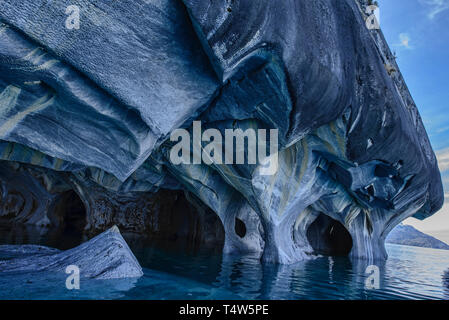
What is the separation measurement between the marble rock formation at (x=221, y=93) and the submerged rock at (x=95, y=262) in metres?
2.14

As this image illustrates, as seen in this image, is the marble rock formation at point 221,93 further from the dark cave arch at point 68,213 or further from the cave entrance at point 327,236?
the dark cave arch at point 68,213

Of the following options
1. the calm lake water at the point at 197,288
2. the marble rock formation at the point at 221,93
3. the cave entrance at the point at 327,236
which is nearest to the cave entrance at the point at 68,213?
the marble rock formation at the point at 221,93

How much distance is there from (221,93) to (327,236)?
17.2 meters

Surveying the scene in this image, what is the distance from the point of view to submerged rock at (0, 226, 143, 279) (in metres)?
4.72

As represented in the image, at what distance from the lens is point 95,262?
4.90 metres

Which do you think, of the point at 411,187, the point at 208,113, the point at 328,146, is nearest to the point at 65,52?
the point at 208,113

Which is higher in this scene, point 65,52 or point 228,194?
point 65,52

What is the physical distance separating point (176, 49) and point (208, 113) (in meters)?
2.76

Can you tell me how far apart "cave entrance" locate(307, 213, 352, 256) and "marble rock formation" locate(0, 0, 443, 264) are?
7.65m

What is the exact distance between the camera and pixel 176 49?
512 centimetres

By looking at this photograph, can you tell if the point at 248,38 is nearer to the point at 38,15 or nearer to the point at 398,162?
the point at 38,15

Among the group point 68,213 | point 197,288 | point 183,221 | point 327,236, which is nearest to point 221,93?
point 197,288

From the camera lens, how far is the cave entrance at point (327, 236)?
64.1ft
